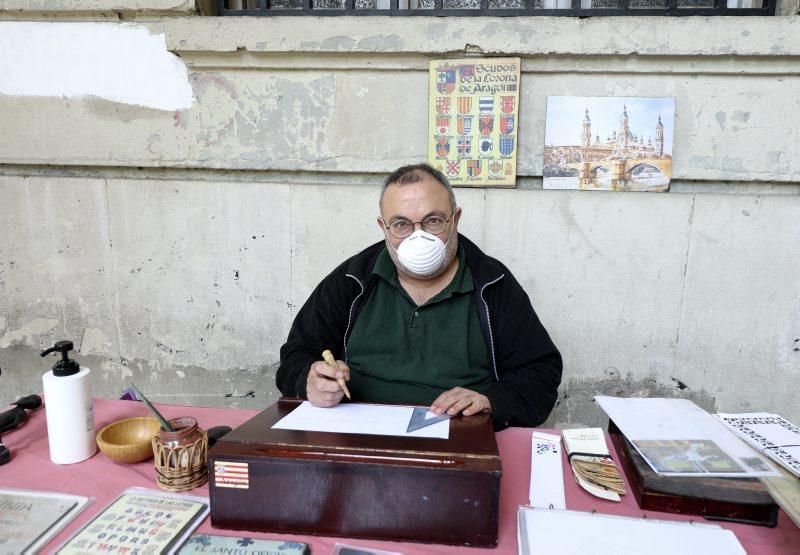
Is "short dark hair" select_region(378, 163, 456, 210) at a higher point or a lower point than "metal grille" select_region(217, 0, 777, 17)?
lower

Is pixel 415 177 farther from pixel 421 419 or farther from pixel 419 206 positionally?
pixel 421 419

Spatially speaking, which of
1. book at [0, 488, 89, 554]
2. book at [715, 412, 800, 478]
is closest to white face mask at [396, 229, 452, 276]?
book at [715, 412, 800, 478]

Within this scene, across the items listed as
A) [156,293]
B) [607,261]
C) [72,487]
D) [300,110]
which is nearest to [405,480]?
[72,487]

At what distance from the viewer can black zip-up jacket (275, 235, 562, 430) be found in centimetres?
146

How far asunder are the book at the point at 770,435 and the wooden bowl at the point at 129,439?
1.28 metres

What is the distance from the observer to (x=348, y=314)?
67.6 inches

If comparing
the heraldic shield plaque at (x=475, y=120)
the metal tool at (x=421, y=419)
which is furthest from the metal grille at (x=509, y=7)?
the metal tool at (x=421, y=419)

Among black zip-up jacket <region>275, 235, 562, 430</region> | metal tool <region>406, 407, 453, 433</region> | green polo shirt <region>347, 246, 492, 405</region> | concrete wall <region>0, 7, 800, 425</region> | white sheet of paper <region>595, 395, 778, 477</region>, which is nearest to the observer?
white sheet of paper <region>595, 395, 778, 477</region>

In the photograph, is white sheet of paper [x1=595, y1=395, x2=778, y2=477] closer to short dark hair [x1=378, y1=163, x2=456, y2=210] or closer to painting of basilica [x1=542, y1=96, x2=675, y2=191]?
short dark hair [x1=378, y1=163, x2=456, y2=210]

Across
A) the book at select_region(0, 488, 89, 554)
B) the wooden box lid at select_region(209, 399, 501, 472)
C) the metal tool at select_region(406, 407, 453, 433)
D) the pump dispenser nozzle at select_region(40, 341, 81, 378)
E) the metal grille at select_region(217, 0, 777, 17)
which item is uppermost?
the metal grille at select_region(217, 0, 777, 17)

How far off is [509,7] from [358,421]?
2236mm

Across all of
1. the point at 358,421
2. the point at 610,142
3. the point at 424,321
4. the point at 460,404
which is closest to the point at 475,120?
the point at 610,142

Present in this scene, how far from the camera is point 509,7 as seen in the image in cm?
241

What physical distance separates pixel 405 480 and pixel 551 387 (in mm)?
839
